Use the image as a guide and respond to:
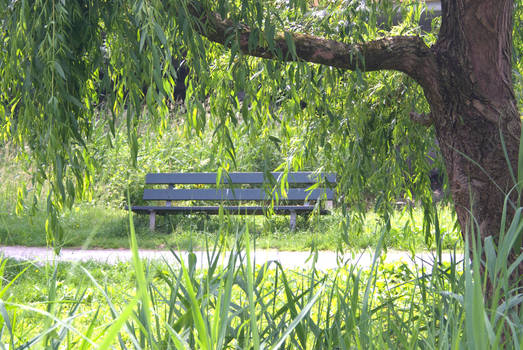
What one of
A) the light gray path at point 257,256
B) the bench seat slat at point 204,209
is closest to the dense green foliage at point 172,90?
the light gray path at point 257,256

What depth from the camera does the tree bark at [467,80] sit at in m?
2.88

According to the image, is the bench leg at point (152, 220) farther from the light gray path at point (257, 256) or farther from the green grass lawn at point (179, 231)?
the light gray path at point (257, 256)

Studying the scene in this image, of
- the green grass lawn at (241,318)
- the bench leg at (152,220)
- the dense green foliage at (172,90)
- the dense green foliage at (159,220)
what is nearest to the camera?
the green grass lawn at (241,318)

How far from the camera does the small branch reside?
3365 millimetres

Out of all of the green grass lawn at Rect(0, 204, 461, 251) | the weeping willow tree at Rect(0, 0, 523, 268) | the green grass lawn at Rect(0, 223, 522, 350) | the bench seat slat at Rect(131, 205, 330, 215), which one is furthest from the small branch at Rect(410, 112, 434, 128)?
the bench seat slat at Rect(131, 205, 330, 215)

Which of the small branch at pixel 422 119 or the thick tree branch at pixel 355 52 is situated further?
the small branch at pixel 422 119

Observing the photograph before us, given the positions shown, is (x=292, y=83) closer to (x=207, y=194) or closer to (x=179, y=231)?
(x=179, y=231)

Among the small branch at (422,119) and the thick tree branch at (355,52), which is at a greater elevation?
the thick tree branch at (355,52)

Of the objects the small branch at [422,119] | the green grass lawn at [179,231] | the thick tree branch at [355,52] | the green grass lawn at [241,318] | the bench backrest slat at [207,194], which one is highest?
the thick tree branch at [355,52]

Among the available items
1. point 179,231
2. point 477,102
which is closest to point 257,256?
point 179,231

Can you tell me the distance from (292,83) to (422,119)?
89cm

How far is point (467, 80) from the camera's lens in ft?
9.68

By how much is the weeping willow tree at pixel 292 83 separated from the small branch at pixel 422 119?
6.6 inches

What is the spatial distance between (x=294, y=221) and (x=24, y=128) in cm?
621
